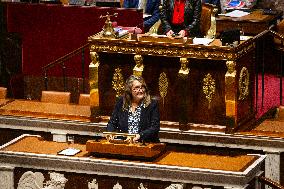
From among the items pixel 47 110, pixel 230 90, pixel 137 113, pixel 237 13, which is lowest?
pixel 47 110

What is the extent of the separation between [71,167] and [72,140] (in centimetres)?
186

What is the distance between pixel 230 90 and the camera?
460 inches

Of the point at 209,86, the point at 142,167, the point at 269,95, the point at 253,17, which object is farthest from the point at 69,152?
the point at 253,17

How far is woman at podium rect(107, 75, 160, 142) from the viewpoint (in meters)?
10.7

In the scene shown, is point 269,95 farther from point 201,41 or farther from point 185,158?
point 185,158

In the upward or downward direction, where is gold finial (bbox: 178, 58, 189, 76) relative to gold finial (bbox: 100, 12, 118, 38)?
downward

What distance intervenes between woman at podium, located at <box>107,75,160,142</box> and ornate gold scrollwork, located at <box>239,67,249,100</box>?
1406mm

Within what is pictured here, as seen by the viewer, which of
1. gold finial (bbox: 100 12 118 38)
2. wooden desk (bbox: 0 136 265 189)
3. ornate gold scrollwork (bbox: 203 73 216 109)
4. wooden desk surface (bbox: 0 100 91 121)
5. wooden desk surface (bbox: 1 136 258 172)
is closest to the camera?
wooden desk (bbox: 0 136 265 189)

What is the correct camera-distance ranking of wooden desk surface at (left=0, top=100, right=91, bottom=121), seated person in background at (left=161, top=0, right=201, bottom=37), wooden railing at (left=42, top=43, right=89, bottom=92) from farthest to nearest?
wooden railing at (left=42, top=43, right=89, bottom=92) < wooden desk surface at (left=0, top=100, right=91, bottom=121) < seated person in background at (left=161, top=0, right=201, bottom=37)

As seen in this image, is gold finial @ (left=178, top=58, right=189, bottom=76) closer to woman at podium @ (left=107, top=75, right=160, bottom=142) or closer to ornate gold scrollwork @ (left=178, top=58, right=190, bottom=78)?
ornate gold scrollwork @ (left=178, top=58, right=190, bottom=78)

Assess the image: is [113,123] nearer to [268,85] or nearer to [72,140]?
[72,140]

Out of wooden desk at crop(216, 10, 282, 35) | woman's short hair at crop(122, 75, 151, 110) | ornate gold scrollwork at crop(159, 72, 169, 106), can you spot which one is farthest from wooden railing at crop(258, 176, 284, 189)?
wooden desk at crop(216, 10, 282, 35)

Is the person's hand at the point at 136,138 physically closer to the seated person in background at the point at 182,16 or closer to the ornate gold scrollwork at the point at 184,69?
the ornate gold scrollwork at the point at 184,69

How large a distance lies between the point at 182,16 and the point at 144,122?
6.73 ft
